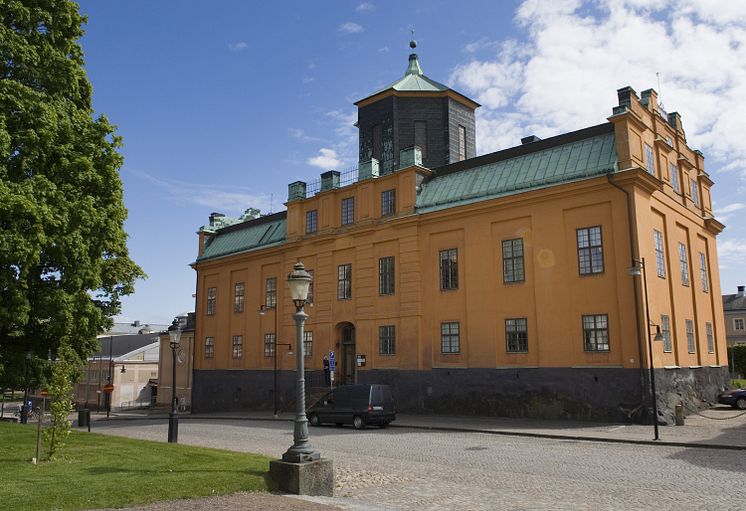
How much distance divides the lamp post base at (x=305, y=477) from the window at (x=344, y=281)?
78.2 feet

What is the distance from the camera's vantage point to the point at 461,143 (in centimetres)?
3888

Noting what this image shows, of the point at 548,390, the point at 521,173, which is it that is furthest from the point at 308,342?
the point at 521,173

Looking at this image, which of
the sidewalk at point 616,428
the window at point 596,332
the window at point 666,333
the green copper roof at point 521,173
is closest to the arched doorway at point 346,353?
the sidewalk at point 616,428

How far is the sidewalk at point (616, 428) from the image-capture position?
18.9 meters

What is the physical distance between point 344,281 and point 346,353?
414 centimetres

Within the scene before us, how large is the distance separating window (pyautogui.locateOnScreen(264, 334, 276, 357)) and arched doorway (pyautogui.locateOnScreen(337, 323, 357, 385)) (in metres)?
5.72

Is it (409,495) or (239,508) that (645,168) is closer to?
(409,495)

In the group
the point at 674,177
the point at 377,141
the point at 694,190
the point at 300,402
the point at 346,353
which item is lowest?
the point at 300,402

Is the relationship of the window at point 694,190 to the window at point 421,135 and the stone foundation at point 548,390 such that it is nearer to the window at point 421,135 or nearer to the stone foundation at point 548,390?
the stone foundation at point 548,390

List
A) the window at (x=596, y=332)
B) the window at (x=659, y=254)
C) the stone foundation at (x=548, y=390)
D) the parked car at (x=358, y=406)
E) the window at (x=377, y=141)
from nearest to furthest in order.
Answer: the stone foundation at (x=548, y=390) → the parked car at (x=358, y=406) → the window at (x=596, y=332) → the window at (x=659, y=254) → the window at (x=377, y=141)

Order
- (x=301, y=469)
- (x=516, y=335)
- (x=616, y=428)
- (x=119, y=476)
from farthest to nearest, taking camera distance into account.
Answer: (x=516, y=335)
(x=616, y=428)
(x=119, y=476)
(x=301, y=469)

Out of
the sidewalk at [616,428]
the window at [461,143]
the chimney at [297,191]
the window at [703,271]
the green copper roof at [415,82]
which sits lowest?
the sidewalk at [616,428]

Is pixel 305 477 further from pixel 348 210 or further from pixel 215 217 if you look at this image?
pixel 215 217

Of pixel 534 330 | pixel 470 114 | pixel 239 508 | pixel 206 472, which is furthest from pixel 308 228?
pixel 239 508
